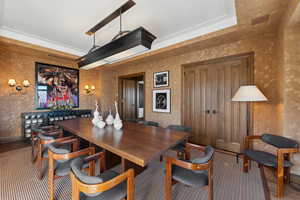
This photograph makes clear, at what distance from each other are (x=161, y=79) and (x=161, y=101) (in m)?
0.72

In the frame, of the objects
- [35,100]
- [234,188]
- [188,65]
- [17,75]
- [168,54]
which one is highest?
[168,54]

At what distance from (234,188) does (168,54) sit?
10.8 ft

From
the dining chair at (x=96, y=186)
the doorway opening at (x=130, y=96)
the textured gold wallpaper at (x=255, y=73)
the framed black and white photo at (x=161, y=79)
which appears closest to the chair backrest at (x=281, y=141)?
the textured gold wallpaper at (x=255, y=73)

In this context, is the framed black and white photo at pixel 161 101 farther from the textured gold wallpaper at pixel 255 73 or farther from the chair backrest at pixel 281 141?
the chair backrest at pixel 281 141

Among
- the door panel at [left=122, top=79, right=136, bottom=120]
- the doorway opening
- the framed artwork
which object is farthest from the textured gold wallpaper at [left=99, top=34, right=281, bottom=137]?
the framed artwork

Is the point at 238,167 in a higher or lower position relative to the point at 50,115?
lower

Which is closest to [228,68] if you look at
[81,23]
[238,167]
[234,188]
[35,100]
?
[238,167]

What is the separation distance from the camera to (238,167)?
239 cm

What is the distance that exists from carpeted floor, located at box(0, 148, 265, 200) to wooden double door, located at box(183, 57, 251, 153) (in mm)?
803

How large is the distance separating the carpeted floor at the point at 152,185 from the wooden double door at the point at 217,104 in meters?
0.80

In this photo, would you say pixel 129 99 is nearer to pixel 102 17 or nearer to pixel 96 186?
pixel 102 17

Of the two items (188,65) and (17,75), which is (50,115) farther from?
(188,65)

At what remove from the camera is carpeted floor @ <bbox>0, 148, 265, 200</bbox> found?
5.49 ft

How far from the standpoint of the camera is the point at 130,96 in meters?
6.24
